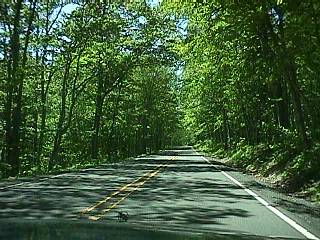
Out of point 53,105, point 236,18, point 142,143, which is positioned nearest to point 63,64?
point 53,105

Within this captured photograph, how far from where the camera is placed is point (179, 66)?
5003cm

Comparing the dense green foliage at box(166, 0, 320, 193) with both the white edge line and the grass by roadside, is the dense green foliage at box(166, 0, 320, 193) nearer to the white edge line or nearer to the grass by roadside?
the grass by roadside

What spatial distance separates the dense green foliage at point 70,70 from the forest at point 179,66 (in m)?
0.12

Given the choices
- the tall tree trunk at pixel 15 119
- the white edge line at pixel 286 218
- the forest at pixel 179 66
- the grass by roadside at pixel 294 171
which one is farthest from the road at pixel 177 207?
the tall tree trunk at pixel 15 119

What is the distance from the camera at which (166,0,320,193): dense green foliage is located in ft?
66.8

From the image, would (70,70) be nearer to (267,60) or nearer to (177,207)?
(267,60)

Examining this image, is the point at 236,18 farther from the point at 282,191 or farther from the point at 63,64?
the point at 63,64

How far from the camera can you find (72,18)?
39.2m

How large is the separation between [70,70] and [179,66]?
10.1 meters

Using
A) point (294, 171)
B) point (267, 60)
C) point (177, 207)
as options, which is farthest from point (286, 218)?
point (267, 60)

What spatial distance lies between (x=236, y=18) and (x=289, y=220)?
1259 cm

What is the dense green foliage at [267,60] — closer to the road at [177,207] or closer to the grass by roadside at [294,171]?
the grass by roadside at [294,171]

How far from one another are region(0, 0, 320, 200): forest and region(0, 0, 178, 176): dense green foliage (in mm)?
119

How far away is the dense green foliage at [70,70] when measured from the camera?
33938 mm
